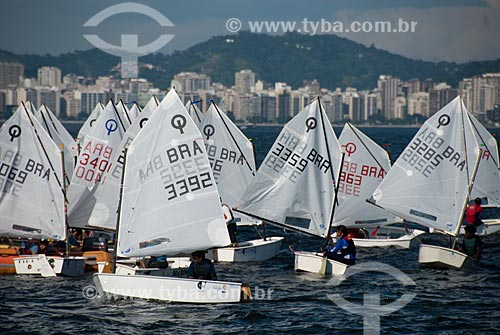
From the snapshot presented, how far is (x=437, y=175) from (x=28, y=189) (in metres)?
13.2

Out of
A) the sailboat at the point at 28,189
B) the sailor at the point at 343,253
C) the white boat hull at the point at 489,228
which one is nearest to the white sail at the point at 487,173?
the white boat hull at the point at 489,228

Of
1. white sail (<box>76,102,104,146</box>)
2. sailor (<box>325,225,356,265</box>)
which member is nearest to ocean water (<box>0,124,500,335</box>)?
sailor (<box>325,225,356,265</box>)

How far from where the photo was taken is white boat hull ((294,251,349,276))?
27891 mm

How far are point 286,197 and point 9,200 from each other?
8.73 meters

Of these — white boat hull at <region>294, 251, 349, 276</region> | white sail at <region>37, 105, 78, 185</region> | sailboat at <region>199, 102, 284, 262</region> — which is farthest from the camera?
white sail at <region>37, 105, 78, 185</region>

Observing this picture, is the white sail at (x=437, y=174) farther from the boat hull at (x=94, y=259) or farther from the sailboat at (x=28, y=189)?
the sailboat at (x=28, y=189)

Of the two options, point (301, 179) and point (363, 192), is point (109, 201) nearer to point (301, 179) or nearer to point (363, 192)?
point (301, 179)

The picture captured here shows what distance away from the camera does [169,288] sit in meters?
23.0

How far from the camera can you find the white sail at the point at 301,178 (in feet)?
100

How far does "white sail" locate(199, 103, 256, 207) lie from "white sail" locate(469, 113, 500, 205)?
34.0ft

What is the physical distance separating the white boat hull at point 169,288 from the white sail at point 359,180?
474 inches

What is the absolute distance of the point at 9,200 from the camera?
91.2 feet

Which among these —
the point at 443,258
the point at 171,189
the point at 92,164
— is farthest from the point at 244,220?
the point at 171,189

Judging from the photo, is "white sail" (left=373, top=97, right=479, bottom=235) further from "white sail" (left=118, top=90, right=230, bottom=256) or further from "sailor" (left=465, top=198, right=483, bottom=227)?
"white sail" (left=118, top=90, right=230, bottom=256)
